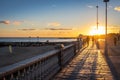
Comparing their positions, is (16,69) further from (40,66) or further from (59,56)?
(59,56)

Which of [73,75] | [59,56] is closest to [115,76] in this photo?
[73,75]

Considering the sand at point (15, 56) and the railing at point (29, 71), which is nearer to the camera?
the railing at point (29, 71)

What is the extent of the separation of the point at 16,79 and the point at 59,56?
868 cm

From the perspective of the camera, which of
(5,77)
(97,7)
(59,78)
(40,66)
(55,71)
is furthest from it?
(97,7)

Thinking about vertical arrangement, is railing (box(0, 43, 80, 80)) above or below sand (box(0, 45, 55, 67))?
above

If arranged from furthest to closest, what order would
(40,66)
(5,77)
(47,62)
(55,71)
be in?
(55,71), (47,62), (40,66), (5,77)

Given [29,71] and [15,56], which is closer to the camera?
[29,71]

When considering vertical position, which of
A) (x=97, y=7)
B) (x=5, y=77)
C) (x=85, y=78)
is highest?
(x=97, y=7)

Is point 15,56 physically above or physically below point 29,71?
below

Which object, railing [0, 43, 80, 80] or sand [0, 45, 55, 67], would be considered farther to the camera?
sand [0, 45, 55, 67]

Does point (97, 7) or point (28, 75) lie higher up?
point (97, 7)

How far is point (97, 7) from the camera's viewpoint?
67.8 meters

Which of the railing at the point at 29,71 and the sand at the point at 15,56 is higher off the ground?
the railing at the point at 29,71

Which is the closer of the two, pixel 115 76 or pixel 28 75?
pixel 28 75
